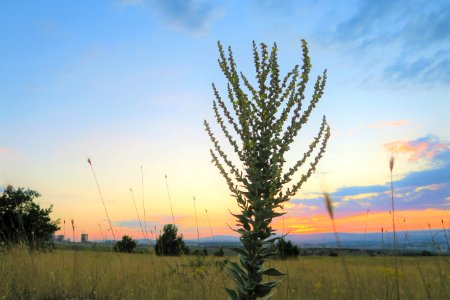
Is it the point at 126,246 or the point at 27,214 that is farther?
the point at 27,214

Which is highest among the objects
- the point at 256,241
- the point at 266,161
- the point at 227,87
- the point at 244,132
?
the point at 227,87

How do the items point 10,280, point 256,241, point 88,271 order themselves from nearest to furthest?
point 256,241 → point 10,280 → point 88,271

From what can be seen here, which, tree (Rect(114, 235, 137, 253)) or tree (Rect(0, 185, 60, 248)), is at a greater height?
tree (Rect(0, 185, 60, 248))

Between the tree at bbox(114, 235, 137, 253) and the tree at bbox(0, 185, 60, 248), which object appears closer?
the tree at bbox(114, 235, 137, 253)

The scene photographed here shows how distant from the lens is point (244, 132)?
4.54 m

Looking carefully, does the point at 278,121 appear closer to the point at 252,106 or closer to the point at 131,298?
the point at 252,106

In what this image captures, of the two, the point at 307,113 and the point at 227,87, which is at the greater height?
the point at 227,87

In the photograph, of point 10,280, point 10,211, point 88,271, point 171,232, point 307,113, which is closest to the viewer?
point 307,113

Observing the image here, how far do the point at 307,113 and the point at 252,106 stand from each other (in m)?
0.62

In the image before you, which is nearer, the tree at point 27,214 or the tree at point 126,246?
the tree at point 126,246

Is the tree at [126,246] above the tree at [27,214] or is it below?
below

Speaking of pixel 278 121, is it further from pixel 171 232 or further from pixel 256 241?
pixel 171 232

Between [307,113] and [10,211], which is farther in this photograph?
[10,211]

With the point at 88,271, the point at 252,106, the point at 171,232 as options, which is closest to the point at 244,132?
the point at 252,106
